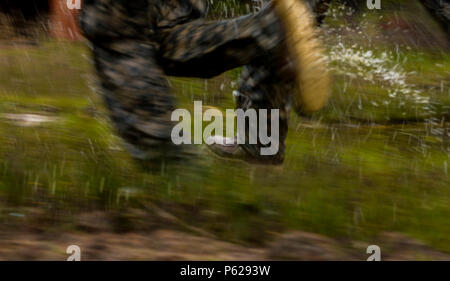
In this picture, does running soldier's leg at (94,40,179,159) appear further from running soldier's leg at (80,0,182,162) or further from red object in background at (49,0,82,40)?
red object in background at (49,0,82,40)

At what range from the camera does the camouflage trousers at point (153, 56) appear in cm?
521

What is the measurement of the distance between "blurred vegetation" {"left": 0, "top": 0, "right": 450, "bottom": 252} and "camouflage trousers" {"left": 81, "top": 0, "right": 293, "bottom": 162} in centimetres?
29

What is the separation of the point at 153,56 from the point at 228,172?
91 cm

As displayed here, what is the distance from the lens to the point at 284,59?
207 inches

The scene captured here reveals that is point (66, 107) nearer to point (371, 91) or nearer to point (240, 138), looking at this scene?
point (240, 138)

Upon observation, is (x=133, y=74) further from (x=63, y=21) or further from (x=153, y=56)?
(x=63, y=21)

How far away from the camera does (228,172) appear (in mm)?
5531

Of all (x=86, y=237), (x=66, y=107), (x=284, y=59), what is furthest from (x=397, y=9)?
(x=86, y=237)

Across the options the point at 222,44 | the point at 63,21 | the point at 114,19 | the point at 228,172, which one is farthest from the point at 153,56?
the point at 63,21

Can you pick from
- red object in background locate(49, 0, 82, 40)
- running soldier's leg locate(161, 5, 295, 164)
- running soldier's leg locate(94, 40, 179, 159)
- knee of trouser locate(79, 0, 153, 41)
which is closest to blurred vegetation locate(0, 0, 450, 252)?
running soldier's leg locate(94, 40, 179, 159)

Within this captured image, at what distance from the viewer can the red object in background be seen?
381 inches

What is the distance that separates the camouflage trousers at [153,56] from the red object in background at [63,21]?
4.45 metres

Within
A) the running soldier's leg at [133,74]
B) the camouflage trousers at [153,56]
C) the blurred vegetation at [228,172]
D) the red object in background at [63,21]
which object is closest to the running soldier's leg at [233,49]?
the camouflage trousers at [153,56]

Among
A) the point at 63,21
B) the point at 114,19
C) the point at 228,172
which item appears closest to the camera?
the point at 114,19
